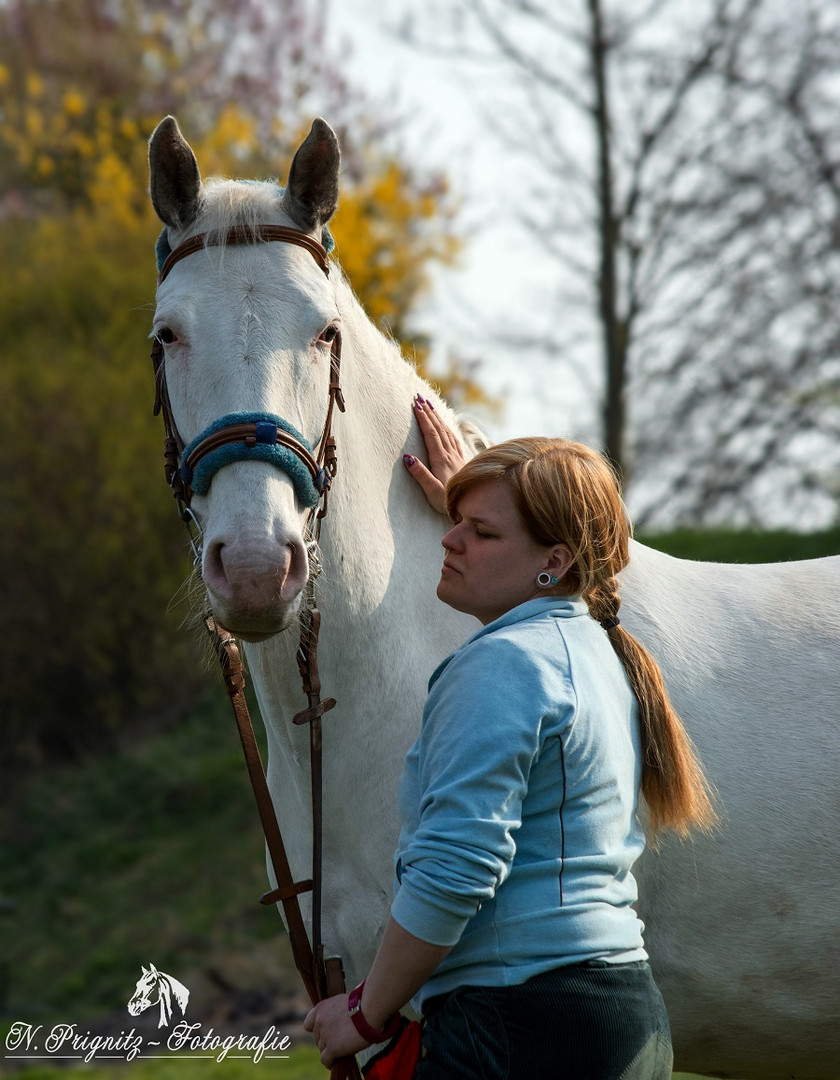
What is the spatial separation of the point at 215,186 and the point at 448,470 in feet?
2.80

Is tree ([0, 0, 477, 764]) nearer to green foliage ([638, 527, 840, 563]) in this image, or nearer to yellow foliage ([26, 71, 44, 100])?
yellow foliage ([26, 71, 44, 100])

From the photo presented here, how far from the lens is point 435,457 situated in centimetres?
267

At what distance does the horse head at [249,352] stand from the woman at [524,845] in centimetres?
41

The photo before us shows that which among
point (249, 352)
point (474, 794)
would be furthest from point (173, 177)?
point (474, 794)

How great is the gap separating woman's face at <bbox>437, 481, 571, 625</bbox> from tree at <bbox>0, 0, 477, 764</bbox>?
799 centimetres

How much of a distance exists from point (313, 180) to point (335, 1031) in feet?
5.78

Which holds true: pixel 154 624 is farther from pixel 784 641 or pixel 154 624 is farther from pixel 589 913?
pixel 589 913

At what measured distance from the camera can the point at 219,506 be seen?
2.09m

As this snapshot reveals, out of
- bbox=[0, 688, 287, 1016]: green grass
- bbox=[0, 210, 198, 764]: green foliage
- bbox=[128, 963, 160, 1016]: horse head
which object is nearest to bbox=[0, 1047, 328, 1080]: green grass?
bbox=[128, 963, 160, 1016]: horse head

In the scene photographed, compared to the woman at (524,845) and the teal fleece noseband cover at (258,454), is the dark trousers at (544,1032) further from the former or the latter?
the teal fleece noseband cover at (258,454)

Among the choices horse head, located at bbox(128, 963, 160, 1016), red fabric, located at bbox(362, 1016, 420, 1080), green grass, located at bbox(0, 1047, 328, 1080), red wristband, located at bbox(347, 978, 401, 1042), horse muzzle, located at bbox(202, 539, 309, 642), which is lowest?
green grass, located at bbox(0, 1047, 328, 1080)

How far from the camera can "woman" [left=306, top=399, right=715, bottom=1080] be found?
1.61 m

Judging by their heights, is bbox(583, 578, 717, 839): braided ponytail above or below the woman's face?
below

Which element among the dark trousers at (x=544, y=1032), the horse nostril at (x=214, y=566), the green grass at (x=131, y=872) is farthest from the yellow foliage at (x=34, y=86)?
the dark trousers at (x=544, y=1032)
